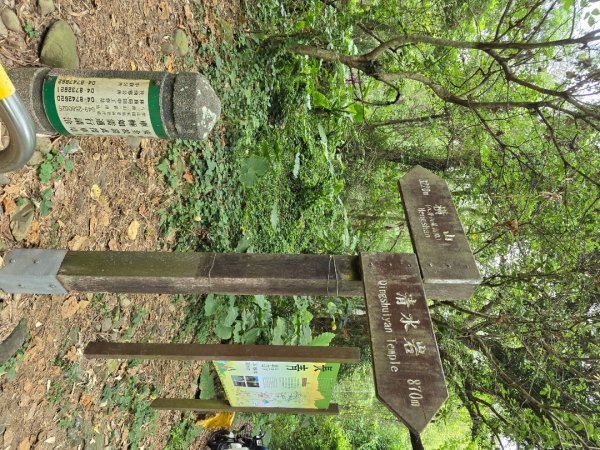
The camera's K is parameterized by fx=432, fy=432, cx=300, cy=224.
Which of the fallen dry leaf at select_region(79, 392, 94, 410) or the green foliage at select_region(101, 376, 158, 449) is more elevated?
the fallen dry leaf at select_region(79, 392, 94, 410)

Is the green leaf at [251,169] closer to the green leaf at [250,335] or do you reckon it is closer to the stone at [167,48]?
the stone at [167,48]

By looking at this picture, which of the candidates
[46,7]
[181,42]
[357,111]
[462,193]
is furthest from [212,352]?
[462,193]

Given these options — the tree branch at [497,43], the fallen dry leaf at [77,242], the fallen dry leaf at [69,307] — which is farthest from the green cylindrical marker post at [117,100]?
the tree branch at [497,43]

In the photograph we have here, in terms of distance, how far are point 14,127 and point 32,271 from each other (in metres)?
0.80

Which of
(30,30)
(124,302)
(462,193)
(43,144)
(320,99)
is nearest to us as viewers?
(30,30)

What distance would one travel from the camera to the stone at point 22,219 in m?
2.24

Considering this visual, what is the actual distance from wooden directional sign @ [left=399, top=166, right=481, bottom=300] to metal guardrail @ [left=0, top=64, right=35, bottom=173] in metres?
1.65

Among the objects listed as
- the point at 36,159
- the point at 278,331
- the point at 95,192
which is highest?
the point at 36,159

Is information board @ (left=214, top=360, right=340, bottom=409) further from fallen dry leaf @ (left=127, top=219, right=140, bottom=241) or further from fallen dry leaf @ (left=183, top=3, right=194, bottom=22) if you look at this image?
fallen dry leaf @ (left=183, top=3, right=194, bottom=22)

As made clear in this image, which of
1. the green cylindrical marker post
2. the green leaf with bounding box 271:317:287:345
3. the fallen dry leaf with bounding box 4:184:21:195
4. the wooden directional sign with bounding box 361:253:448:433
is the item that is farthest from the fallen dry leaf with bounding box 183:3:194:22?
the wooden directional sign with bounding box 361:253:448:433

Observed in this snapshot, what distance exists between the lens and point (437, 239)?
6.73 ft

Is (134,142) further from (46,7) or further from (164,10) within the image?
(164,10)

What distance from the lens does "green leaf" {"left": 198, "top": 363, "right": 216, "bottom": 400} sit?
452cm

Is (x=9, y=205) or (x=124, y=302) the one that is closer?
(x=9, y=205)
